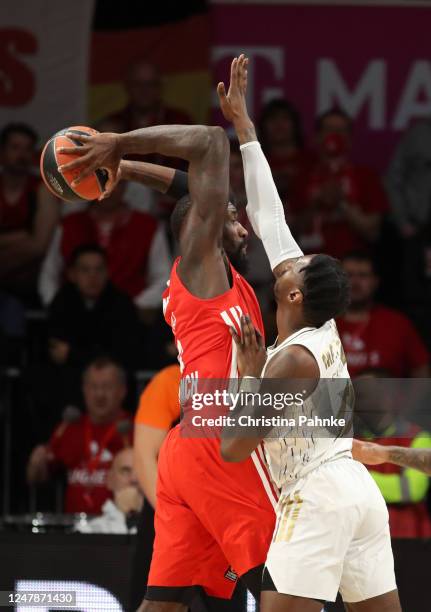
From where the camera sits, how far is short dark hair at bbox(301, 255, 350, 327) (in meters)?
4.89

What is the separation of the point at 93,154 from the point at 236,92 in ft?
2.40

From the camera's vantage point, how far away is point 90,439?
823 centimetres

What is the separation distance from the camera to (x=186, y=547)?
5055mm

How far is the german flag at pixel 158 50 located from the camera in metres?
10.6

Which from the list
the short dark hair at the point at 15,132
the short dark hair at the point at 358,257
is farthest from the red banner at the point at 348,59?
the short dark hair at the point at 358,257

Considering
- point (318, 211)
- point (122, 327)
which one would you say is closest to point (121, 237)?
point (122, 327)

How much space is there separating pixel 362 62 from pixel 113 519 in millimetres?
5251

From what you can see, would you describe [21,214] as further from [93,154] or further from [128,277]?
[93,154]

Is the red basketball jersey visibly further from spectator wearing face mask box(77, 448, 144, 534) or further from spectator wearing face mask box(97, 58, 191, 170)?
spectator wearing face mask box(97, 58, 191, 170)

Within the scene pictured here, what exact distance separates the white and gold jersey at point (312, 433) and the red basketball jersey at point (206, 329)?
25 cm

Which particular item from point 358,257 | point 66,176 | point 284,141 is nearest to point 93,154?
point 66,176

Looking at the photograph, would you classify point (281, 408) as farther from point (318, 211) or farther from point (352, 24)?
point (352, 24)

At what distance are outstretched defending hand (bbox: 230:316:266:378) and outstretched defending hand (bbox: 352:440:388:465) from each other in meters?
0.57

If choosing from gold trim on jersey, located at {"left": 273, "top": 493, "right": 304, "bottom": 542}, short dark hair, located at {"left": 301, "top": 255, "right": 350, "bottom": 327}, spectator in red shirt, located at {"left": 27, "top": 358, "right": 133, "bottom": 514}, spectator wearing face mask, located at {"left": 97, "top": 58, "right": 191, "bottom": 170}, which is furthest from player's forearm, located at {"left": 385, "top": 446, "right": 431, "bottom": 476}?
spectator wearing face mask, located at {"left": 97, "top": 58, "right": 191, "bottom": 170}
